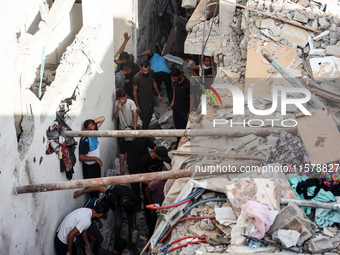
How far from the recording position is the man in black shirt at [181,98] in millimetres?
9641

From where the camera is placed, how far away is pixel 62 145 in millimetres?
7168

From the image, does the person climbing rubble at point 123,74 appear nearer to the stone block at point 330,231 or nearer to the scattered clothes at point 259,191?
the scattered clothes at point 259,191

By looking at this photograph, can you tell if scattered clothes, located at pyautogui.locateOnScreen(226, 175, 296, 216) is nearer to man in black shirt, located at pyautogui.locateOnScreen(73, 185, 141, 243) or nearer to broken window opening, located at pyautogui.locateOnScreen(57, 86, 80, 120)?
man in black shirt, located at pyautogui.locateOnScreen(73, 185, 141, 243)

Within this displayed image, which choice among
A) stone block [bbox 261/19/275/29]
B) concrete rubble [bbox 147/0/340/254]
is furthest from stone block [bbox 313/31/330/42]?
stone block [bbox 261/19/275/29]

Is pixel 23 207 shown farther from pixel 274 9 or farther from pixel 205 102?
pixel 274 9

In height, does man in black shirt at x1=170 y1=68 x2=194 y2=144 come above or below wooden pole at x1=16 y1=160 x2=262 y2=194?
above

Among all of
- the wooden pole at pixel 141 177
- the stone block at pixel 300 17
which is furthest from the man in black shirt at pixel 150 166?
the stone block at pixel 300 17

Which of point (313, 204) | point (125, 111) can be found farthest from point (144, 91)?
point (313, 204)

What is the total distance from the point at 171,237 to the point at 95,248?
2031 millimetres

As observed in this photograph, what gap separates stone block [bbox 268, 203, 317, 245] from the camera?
16.3 ft

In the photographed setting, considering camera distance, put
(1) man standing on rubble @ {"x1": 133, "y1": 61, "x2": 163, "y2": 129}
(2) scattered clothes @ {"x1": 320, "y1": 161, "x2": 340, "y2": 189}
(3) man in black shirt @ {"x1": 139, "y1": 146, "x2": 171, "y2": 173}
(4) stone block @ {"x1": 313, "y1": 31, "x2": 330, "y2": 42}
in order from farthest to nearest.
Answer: (1) man standing on rubble @ {"x1": 133, "y1": 61, "x2": 163, "y2": 129}, (4) stone block @ {"x1": 313, "y1": 31, "x2": 330, "y2": 42}, (3) man in black shirt @ {"x1": 139, "y1": 146, "x2": 171, "y2": 173}, (2) scattered clothes @ {"x1": 320, "y1": 161, "x2": 340, "y2": 189}

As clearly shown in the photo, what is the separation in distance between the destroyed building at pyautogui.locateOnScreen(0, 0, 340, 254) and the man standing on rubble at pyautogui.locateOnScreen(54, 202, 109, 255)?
14 centimetres

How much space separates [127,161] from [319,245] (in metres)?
4.46

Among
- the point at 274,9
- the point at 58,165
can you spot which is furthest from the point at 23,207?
the point at 274,9
